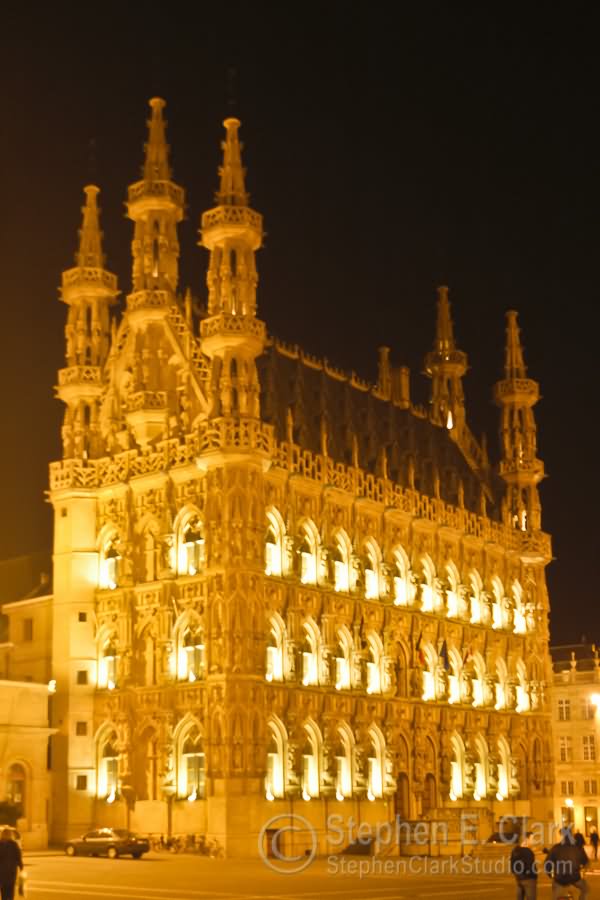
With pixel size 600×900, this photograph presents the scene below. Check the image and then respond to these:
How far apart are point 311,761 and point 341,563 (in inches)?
394

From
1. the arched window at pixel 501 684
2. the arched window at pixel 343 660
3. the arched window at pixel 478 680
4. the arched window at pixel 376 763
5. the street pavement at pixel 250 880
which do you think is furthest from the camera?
the arched window at pixel 501 684

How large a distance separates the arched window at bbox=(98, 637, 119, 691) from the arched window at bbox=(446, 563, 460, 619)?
69.2ft

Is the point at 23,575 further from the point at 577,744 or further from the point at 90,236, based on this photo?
the point at 577,744

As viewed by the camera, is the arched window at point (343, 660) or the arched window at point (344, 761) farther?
the arched window at point (343, 660)

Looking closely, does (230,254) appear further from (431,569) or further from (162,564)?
(431,569)

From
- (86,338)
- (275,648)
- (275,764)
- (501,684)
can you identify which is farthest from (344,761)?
(86,338)

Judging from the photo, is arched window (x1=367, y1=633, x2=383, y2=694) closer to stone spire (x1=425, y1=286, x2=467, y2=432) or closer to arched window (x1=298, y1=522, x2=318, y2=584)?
arched window (x1=298, y1=522, x2=318, y2=584)

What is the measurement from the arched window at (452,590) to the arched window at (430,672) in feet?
11.5

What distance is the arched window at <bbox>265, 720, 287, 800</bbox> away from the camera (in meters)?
62.2

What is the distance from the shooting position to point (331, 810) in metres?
65.2

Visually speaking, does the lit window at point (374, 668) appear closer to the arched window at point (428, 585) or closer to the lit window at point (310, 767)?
the arched window at point (428, 585)

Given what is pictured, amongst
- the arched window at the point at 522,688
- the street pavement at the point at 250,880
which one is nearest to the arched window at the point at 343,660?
the street pavement at the point at 250,880

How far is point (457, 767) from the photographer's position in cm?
7750

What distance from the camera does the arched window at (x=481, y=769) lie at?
258 feet
